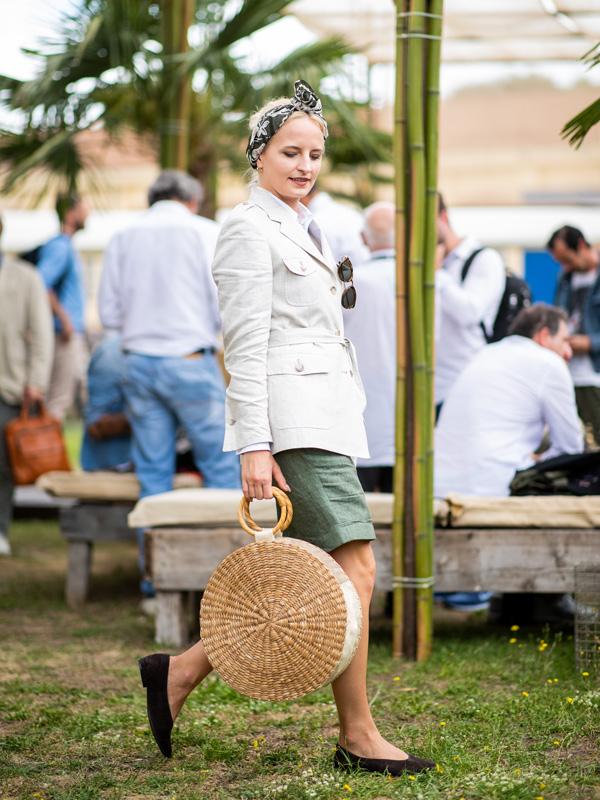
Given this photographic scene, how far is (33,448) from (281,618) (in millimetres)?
3641

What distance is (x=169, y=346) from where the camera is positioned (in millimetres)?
4719

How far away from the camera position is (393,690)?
11.1ft

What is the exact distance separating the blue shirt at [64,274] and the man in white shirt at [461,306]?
354 centimetres

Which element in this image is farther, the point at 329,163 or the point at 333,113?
the point at 329,163

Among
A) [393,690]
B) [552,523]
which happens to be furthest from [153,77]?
[393,690]

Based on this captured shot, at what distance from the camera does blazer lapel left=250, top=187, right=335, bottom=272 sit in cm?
261

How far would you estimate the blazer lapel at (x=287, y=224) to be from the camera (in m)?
2.61

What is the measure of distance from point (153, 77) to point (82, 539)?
11.6ft

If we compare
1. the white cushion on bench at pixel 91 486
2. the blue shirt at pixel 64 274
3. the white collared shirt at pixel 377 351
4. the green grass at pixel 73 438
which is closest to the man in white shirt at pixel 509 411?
the white collared shirt at pixel 377 351

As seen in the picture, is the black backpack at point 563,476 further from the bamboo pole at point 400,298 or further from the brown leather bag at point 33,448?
the brown leather bag at point 33,448

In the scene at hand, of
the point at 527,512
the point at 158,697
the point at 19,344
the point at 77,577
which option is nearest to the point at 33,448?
the point at 19,344

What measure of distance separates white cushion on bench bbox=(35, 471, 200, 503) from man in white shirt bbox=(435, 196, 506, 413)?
5.08 ft

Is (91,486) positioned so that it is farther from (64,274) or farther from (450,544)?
(64,274)

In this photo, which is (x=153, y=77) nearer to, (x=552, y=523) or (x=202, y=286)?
(x=202, y=286)
